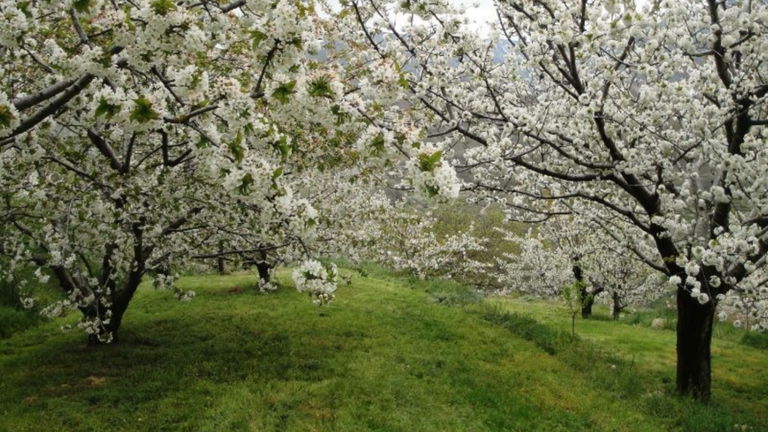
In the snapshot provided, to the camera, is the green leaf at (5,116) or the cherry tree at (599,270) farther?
the cherry tree at (599,270)

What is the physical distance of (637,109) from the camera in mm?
9391

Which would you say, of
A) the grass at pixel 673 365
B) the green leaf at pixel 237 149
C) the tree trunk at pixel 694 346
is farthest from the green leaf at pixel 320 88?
the grass at pixel 673 365

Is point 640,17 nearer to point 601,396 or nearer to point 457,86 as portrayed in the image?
point 457,86

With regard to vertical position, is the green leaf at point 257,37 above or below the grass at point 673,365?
above

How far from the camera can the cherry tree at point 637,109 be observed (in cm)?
805

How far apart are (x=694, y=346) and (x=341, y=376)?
265 inches

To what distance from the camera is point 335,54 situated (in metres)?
10.3

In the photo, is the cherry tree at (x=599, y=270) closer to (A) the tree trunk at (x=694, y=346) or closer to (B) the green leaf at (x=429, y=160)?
(A) the tree trunk at (x=694, y=346)

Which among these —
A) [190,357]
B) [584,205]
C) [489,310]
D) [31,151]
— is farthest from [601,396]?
[31,151]

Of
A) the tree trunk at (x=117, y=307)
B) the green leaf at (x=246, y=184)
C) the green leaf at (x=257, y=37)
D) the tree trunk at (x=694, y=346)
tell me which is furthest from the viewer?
the tree trunk at (x=117, y=307)

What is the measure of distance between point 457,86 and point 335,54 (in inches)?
91.9

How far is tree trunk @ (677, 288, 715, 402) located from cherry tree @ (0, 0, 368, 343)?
7.19 metres

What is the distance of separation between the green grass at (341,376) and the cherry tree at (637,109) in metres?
2.18

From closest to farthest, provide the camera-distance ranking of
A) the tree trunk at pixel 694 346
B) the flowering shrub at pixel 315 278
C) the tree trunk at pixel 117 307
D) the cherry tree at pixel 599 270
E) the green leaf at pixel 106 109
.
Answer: the green leaf at pixel 106 109 → the flowering shrub at pixel 315 278 → the tree trunk at pixel 694 346 → the tree trunk at pixel 117 307 → the cherry tree at pixel 599 270
